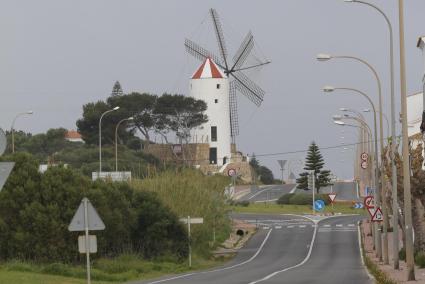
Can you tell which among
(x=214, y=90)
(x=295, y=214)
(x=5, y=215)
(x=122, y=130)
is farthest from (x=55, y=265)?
(x=214, y=90)

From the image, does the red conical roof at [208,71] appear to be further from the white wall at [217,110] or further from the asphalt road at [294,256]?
the asphalt road at [294,256]

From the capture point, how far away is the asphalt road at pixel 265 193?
135 m

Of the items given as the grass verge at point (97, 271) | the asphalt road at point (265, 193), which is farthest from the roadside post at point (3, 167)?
the asphalt road at point (265, 193)

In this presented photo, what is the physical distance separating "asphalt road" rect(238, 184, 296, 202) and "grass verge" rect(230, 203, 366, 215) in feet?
44.0

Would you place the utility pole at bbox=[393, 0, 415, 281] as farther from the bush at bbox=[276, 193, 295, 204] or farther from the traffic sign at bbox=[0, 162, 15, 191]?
the bush at bbox=[276, 193, 295, 204]

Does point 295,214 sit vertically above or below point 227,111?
below

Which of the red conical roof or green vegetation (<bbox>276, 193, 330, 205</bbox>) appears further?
the red conical roof

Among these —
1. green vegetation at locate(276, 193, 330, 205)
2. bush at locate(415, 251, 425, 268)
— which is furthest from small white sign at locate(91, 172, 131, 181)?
green vegetation at locate(276, 193, 330, 205)

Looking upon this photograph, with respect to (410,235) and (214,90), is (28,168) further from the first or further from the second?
(214,90)

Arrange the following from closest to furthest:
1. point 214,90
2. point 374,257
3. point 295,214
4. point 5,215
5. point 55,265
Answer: point 55,265 < point 5,215 < point 374,257 < point 295,214 < point 214,90

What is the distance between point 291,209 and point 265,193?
91.2 feet

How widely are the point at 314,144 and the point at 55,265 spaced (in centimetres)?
10021

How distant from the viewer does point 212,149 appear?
491 feet

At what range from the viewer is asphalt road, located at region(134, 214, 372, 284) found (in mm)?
42344
